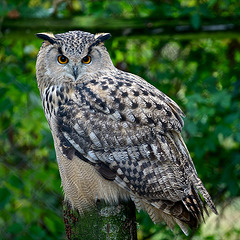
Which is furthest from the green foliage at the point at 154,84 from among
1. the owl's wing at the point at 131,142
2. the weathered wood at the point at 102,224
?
the weathered wood at the point at 102,224

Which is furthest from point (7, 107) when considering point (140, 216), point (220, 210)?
point (220, 210)

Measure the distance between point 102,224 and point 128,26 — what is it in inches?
70.3

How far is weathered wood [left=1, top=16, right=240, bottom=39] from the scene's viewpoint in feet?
10.8

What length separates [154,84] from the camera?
132 inches

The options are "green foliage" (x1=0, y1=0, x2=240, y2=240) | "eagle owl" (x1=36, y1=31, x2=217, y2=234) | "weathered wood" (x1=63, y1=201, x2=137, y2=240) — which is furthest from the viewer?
"green foliage" (x1=0, y1=0, x2=240, y2=240)

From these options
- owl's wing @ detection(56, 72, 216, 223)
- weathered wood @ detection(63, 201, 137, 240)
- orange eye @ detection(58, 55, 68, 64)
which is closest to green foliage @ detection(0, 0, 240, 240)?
owl's wing @ detection(56, 72, 216, 223)

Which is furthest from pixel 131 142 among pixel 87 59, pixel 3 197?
pixel 3 197

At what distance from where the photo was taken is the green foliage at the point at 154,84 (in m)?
3.21

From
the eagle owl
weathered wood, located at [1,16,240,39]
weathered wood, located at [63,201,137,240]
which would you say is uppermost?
weathered wood, located at [1,16,240,39]

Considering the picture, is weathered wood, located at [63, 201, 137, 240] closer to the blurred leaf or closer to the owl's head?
the owl's head

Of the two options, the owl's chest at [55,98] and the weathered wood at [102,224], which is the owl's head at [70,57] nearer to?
the owl's chest at [55,98]

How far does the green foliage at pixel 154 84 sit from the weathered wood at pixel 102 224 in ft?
3.68

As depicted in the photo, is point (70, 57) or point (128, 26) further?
point (128, 26)

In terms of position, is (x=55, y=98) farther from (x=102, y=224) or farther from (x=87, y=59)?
(x=102, y=224)
